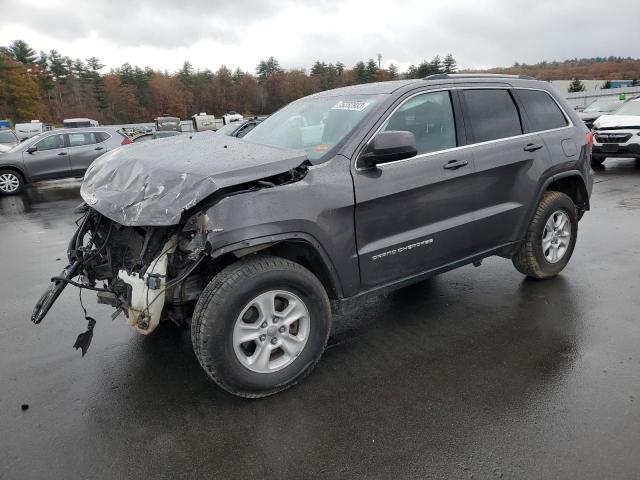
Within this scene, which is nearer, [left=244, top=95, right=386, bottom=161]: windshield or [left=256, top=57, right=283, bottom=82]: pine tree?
[left=244, top=95, right=386, bottom=161]: windshield

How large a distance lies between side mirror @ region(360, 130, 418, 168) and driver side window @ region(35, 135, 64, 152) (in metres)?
12.4

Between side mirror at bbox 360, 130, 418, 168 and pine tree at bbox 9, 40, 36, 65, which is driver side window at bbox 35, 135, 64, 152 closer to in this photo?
side mirror at bbox 360, 130, 418, 168

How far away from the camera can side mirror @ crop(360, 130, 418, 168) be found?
3070 millimetres

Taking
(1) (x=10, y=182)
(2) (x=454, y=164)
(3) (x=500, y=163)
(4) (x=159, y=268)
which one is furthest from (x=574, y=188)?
(1) (x=10, y=182)

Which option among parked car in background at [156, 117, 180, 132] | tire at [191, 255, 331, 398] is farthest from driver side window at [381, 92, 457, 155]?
parked car in background at [156, 117, 180, 132]

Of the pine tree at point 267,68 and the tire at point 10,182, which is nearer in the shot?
the tire at point 10,182

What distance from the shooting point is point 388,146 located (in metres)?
3.06

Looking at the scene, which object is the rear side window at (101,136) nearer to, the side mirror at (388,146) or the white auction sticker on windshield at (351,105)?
the white auction sticker on windshield at (351,105)

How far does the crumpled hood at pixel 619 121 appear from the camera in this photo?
10992mm

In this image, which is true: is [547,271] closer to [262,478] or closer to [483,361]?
[483,361]

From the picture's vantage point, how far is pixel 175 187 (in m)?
2.73

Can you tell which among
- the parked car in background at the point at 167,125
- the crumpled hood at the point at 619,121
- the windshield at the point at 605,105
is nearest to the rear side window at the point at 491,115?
the crumpled hood at the point at 619,121

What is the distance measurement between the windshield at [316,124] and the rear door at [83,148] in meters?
10.4

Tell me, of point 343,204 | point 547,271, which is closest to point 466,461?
point 343,204
